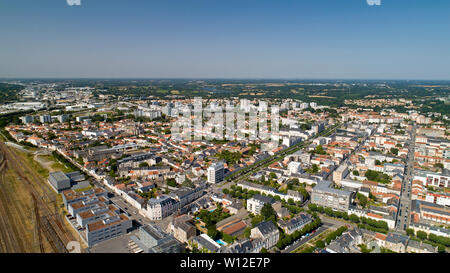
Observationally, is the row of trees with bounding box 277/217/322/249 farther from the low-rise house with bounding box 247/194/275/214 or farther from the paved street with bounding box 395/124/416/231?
the paved street with bounding box 395/124/416/231

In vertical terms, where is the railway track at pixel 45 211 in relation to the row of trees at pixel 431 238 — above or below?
above

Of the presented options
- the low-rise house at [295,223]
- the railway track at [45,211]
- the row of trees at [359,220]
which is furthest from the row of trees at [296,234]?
the railway track at [45,211]

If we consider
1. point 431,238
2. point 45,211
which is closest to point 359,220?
point 431,238

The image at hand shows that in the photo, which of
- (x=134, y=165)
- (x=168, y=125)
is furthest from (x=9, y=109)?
(x=134, y=165)

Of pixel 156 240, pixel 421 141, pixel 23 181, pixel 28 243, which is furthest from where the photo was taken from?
pixel 421 141

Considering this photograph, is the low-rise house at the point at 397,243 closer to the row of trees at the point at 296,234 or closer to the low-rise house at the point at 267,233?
the row of trees at the point at 296,234

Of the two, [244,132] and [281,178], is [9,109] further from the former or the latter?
[281,178]

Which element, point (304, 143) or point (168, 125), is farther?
point (168, 125)

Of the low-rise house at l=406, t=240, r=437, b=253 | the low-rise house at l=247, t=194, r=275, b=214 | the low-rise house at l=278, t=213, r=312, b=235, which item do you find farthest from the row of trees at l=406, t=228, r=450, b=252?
the low-rise house at l=247, t=194, r=275, b=214
